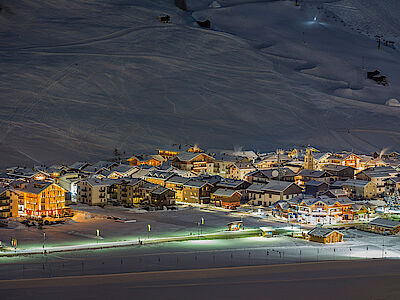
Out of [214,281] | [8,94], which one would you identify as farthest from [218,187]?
[8,94]

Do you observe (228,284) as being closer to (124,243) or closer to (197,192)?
(124,243)

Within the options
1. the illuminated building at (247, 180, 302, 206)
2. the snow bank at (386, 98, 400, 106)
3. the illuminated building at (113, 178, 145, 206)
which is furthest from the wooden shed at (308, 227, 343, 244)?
the snow bank at (386, 98, 400, 106)

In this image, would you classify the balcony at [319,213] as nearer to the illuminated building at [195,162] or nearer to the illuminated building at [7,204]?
the illuminated building at [7,204]

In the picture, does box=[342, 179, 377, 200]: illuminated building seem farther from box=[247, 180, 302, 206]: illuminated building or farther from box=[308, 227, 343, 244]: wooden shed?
box=[308, 227, 343, 244]: wooden shed

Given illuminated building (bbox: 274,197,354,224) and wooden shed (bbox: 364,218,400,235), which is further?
illuminated building (bbox: 274,197,354,224)

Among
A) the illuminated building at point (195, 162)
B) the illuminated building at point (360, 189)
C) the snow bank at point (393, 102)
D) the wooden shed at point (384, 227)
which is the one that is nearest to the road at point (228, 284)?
the wooden shed at point (384, 227)

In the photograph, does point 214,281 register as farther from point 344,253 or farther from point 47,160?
point 47,160
